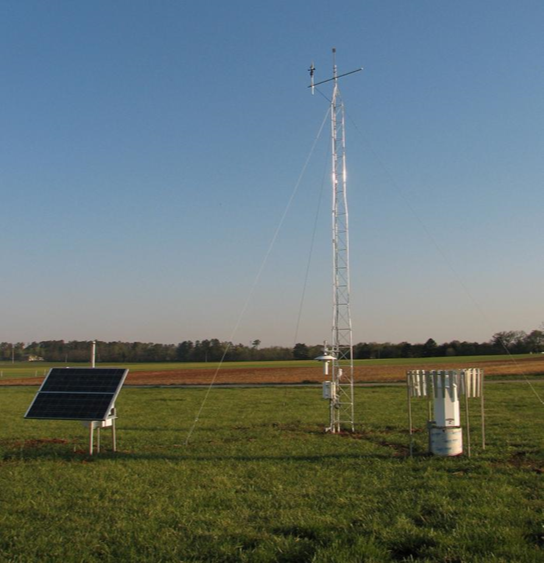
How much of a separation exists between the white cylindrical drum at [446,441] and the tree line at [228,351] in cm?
9605

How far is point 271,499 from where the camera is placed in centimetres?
936

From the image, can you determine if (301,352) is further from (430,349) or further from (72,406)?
(72,406)

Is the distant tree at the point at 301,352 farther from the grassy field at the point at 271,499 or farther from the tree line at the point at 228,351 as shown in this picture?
the grassy field at the point at 271,499

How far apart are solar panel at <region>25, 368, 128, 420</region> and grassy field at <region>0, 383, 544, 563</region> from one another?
3.39 feet

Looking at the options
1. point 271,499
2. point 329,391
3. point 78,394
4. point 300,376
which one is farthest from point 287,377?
point 271,499

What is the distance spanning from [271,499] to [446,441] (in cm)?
528

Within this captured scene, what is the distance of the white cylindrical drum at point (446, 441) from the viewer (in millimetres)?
12930

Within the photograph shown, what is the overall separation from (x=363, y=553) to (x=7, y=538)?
4.61m

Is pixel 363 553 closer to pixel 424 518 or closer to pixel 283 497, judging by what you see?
pixel 424 518

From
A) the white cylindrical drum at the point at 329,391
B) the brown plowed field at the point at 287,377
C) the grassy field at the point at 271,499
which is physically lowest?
the brown plowed field at the point at 287,377

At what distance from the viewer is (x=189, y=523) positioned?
8.07 metres

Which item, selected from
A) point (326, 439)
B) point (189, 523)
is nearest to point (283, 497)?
point (189, 523)

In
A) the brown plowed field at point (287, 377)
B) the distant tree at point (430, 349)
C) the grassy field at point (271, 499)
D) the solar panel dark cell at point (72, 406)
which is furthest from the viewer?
the distant tree at point (430, 349)

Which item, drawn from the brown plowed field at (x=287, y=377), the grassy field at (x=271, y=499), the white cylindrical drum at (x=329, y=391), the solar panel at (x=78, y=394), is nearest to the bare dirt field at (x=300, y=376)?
the brown plowed field at (x=287, y=377)
